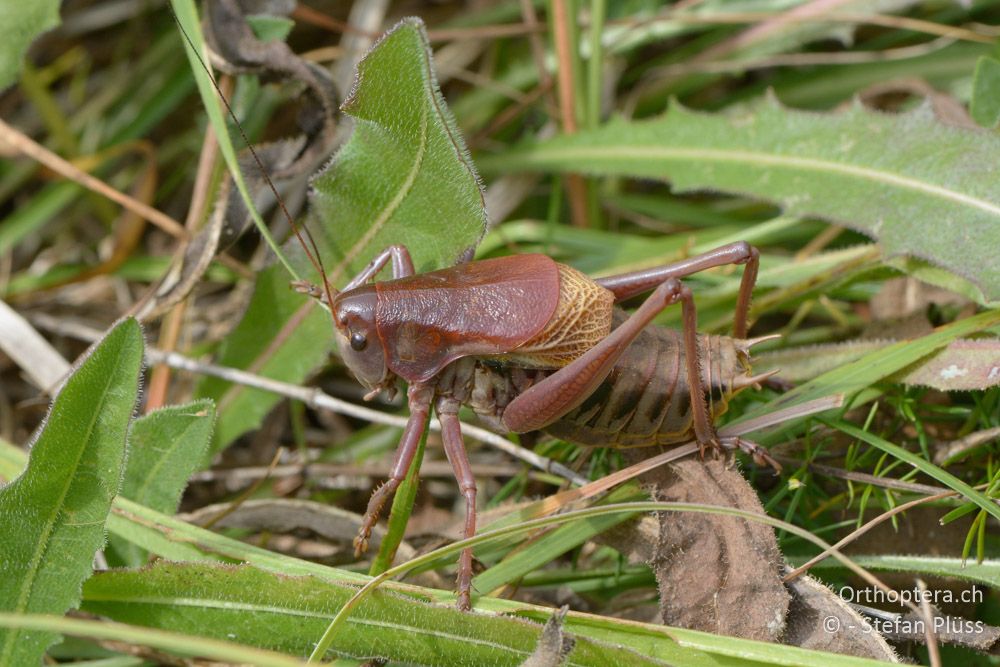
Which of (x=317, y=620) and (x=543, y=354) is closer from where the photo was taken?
(x=317, y=620)

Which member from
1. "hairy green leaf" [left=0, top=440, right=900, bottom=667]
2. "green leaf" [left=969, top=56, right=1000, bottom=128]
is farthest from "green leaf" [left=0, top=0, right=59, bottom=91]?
"green leaf" [left=969, top=56, right=1000, bottom=128]

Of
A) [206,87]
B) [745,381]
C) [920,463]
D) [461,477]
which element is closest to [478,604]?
[461,477]

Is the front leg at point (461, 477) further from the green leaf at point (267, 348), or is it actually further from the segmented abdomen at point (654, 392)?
the green leaf at point (267, 348)

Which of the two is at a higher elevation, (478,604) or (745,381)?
(745,381)

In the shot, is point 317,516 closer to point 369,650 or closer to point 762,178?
point 369,650

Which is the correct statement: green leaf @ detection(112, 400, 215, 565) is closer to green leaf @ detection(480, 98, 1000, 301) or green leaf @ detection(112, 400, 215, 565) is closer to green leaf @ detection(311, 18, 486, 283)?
green leaf @ detection(311, 18, 486, 283)

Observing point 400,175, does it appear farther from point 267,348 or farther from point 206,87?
point 267,348

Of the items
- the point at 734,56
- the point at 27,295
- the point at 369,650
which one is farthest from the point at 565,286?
the point at 27,295
